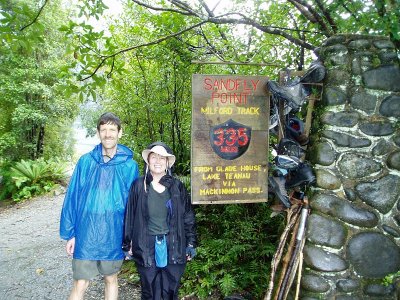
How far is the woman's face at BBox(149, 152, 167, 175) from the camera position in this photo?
10.5ft

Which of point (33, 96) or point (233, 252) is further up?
point (33, 96)

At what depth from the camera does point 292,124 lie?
3562 millimetres

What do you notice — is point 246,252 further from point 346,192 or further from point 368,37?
point 368,37

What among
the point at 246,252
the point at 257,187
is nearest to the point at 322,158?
the point at 257,187

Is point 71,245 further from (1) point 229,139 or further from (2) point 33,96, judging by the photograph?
(2) point 33,96

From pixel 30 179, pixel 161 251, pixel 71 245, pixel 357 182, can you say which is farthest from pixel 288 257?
pixel 30 179

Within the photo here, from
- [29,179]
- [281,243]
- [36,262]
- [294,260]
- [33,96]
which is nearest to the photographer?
[294,260]

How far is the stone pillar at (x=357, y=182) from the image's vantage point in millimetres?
3213

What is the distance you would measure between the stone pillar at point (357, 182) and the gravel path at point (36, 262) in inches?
99.8

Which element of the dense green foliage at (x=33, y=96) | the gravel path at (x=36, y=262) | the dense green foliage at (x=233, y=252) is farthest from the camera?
the dense green foliage at (x=33, y=96)

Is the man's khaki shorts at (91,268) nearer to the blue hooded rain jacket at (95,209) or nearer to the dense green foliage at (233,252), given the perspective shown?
the blue hooded rain jacket at (95,209)

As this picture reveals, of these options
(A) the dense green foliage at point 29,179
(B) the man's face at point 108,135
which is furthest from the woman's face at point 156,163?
(A) the dense green foliage at point 29,179

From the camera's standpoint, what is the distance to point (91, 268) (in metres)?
3.24

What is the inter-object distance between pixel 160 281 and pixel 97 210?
0.96m
